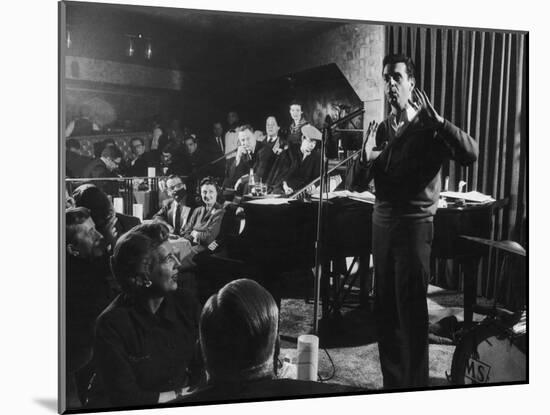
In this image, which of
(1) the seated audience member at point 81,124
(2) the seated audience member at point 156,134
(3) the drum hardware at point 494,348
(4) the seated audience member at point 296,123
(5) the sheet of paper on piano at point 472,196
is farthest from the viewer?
(3) the drum hardware at point 494,348

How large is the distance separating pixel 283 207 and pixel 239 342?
0.78 m

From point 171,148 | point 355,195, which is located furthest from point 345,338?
point 171,148

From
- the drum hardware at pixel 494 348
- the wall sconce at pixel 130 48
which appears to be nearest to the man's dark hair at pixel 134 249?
the wall sconce at pixel 130 48

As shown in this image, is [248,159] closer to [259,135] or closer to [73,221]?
[259,135]

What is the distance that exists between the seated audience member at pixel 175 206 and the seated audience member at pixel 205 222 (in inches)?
1.5

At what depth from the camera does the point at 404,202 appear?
14.6 feet

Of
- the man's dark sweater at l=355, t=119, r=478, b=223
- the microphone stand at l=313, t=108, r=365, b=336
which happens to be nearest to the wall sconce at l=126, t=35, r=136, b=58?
the microphone stand at l=313, t=108, r=365, b=336

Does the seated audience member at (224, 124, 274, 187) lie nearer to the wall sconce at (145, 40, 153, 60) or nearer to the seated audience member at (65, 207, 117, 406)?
the wall sconce at (145, 40, 153, 60)

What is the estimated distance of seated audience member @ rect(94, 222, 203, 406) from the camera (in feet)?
13.5

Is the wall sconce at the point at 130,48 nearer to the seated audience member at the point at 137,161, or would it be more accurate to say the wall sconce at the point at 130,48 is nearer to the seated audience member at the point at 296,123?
the seated audience member at the point at 137,161

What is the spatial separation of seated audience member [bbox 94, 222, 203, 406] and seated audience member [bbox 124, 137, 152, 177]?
282mm

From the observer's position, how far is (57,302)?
4.09 m

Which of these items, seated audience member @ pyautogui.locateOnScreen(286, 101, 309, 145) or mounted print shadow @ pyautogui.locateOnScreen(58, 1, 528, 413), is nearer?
mounted print shadow @ pyautogui.locateOnScreen(58, 1, 528, 413)

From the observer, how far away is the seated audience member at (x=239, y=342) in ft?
13.9
